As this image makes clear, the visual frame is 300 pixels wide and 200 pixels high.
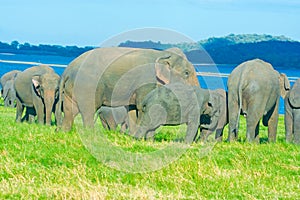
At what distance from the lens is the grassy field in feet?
23.6

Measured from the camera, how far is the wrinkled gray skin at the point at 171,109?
11.7 m

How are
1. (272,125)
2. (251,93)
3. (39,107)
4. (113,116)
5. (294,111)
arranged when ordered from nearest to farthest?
1. (251,93)
2. (294,111)
3. (272,125)
4. (113,116)
5. (39,107)

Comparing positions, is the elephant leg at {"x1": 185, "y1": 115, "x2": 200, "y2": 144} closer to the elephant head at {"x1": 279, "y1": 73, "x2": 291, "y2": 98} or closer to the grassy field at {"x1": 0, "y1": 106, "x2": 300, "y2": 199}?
the grassy field at {"x1": 0, "y1": 106, "x2": 300, "y2": 199}

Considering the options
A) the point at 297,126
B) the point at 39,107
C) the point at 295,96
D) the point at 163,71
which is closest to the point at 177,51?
the point at 163,71

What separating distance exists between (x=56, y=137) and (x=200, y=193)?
4.02 m

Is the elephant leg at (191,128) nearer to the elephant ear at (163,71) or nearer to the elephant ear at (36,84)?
the elephant ear at (163,71)

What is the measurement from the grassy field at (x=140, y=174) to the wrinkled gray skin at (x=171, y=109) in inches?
33.6

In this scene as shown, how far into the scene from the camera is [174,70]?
12750mm

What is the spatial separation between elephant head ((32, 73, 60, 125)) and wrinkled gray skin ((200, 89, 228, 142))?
4.85 meters

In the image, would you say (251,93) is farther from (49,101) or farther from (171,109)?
(49,101)

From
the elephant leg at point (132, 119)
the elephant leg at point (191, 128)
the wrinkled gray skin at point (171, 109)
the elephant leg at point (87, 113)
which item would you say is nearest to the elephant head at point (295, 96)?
the wrinkled gray skin at point (171, 109)

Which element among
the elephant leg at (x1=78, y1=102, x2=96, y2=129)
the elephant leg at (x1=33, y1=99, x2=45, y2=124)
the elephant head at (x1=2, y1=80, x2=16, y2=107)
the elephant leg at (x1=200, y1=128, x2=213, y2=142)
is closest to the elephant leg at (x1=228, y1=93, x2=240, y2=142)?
the elephant leg at (x1=200, y1=128, x2=213, y2=142)

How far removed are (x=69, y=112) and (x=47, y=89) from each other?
159 inches

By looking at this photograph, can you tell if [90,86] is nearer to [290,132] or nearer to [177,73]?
[177,73]
